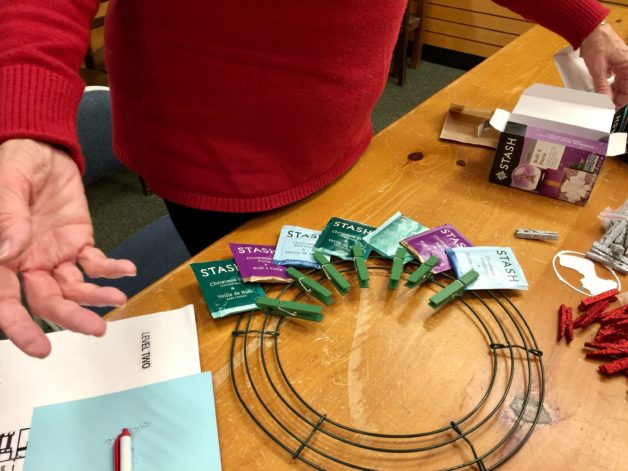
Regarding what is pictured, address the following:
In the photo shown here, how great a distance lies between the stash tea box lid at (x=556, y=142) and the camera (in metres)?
0.68

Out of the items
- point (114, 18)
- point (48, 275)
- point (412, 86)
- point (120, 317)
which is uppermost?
point (114, 18)

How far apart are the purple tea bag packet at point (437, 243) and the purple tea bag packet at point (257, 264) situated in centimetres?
18

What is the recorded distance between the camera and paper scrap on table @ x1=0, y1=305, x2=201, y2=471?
497 mm

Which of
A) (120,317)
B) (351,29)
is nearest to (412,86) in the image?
(351,29)

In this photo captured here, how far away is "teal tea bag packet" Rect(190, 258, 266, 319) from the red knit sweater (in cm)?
11

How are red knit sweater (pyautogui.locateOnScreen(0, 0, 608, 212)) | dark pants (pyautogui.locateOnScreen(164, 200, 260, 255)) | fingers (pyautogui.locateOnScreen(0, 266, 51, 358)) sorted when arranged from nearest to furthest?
fingers (pyautogui.locateOnScreen(0, 266, 51, 358)) → red knit sweater (pyautogui.locateOnScreen(0, 0, 608, 212)) → dark pants (pyautogui.locateOnScreen(164, 200, 260, 255))

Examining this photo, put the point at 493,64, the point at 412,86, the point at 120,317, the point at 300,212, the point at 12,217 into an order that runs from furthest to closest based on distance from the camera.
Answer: the point at 412,86
the point at 493,64
the point at 300,212
the point at 120,317
the point at 12,217

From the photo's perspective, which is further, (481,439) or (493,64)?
(493,64)

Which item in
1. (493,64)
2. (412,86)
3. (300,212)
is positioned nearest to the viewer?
(300,212)

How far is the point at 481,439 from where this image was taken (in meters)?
0.47

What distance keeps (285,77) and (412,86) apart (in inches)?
95.7

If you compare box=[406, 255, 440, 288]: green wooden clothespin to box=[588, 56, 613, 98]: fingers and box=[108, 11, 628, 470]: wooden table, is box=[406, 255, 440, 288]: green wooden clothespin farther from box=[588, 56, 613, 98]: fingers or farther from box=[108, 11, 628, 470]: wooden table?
box=[588, 56, 613, 98]: fingers

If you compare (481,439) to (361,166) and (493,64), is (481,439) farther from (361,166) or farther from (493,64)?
(493,64)

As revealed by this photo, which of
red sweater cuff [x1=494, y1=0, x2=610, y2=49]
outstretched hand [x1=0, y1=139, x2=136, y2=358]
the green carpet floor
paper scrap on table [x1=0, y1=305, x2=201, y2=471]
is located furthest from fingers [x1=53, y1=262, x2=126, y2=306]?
the green carpet floor
